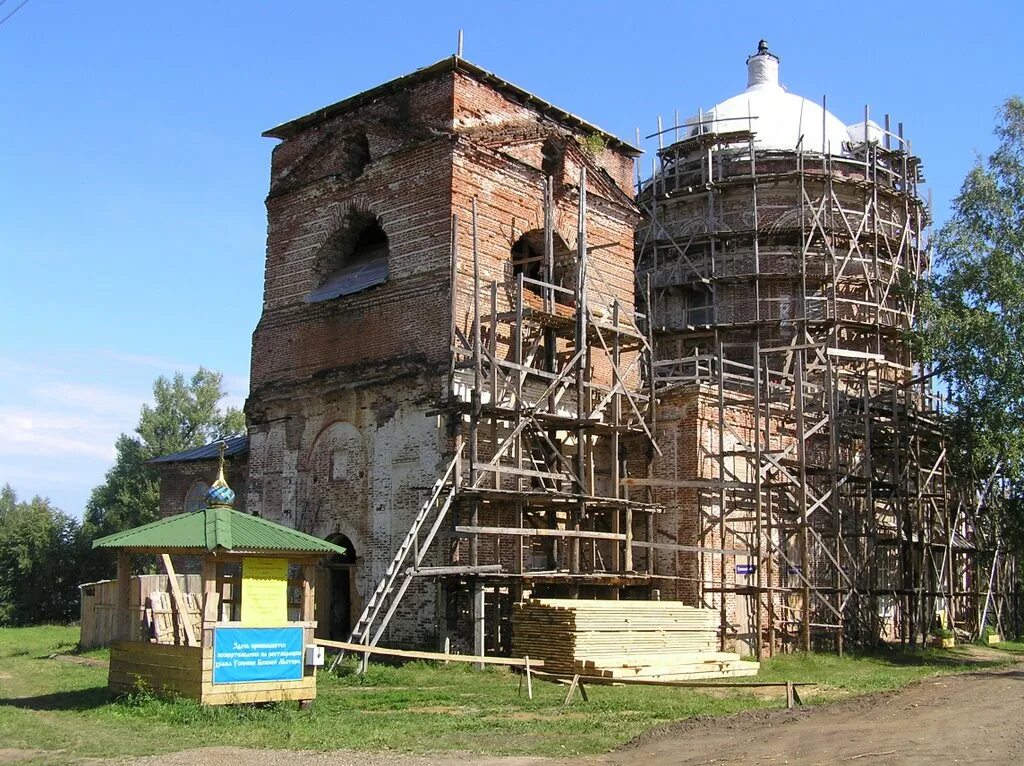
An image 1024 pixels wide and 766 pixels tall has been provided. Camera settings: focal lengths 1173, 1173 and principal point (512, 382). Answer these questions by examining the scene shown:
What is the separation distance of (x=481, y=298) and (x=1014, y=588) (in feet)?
55.7

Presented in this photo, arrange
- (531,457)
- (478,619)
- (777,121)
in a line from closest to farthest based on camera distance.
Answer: (478,619), (531,457), (777,121)

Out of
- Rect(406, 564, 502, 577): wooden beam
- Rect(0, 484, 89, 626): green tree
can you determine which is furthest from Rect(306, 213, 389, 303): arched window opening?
Rect(0, 484, 89, 626): green tree

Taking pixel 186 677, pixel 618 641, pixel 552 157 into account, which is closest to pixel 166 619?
pixel 186 677

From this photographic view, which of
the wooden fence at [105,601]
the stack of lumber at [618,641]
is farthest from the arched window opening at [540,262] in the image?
the wooden fence at [105,601]

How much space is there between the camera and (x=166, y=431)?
52094 millimetres

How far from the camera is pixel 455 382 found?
833 inches

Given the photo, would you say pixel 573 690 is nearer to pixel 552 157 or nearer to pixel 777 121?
pixel 552 157

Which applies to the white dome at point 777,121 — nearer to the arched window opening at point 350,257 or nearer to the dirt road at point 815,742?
the arched window opening at point 350,257

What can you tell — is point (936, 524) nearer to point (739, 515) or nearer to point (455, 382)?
point (739, 515)

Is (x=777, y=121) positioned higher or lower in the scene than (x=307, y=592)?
higher

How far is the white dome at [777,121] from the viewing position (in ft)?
108

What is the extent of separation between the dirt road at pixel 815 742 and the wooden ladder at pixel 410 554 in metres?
6.86

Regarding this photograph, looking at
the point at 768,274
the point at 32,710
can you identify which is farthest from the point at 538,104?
the point at 32,710

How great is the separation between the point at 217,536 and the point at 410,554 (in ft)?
24.7
